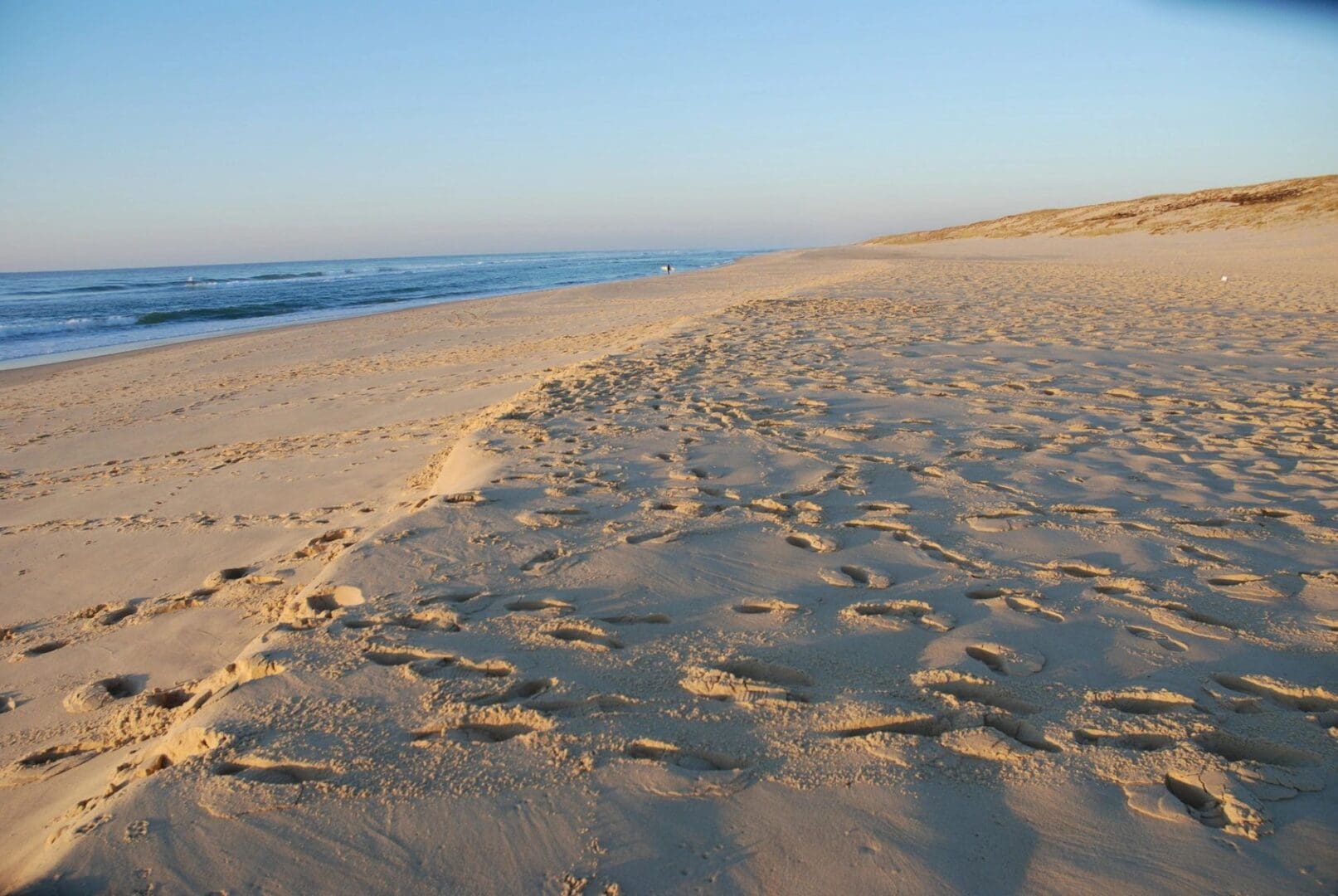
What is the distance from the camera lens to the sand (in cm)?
164

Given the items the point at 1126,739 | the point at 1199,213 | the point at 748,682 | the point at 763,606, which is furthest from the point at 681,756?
the point at 1199,213

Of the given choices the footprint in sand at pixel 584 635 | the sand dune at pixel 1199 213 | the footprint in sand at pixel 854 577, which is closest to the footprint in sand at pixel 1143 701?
the footprint in sand at pixel 854 577

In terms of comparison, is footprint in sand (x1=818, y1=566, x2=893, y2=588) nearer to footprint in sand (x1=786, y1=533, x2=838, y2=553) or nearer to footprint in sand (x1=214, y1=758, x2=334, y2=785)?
footprint in sand (x1=786, y1=533, x2=838, y2=553)

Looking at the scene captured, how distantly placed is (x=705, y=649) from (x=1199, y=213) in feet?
141

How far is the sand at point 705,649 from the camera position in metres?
1.64

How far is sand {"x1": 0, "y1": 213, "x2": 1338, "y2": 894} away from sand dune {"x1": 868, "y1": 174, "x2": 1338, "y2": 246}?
33.0 m

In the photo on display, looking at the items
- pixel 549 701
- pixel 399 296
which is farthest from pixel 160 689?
pixel 399 296

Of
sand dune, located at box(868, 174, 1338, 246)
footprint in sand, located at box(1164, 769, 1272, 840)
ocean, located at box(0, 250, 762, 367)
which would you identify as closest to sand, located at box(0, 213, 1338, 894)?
footprint in sand, located at box(1164, 769, 1272, 840)

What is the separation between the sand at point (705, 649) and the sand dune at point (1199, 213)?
1299 inches

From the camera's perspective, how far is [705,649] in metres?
2.36

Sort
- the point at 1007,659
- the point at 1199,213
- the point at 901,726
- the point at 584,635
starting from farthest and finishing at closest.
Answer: the point at 1199,213
the point at 584,635
the point at 1007,659
the point at 901,726

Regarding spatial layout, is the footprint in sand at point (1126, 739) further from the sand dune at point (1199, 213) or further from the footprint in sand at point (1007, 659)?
the sand dune at point (1199, 213)

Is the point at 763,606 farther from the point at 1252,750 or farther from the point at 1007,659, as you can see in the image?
the point at 1252,750

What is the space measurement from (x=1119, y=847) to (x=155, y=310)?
2992 centimetres
